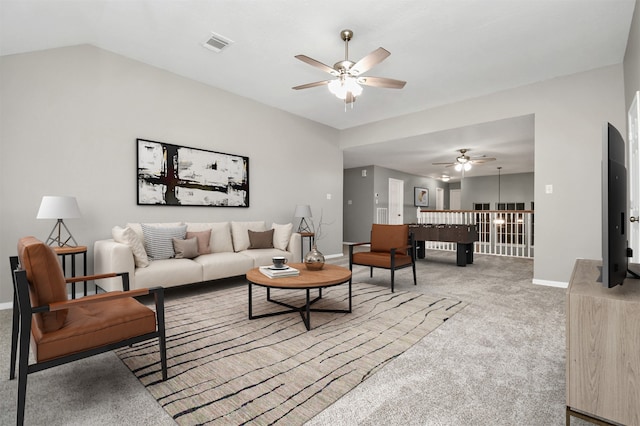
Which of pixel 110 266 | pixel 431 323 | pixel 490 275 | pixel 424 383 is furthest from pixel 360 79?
pixel 490 275

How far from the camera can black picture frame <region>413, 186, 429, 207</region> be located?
11922mm

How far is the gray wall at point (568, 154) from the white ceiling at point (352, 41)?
0.75 ft

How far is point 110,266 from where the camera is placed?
10.1ft

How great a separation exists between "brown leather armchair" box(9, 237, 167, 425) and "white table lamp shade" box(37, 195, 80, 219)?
1.60 m

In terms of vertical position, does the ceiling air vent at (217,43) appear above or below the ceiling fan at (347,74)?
above

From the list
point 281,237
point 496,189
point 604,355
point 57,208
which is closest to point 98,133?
point 57,208

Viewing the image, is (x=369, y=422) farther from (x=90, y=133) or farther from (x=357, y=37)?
(x=90, y=133)

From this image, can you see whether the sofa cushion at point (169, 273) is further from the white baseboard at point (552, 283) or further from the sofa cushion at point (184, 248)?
the white baseboard at point (552, 283)

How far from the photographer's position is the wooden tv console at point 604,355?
3.73 ft

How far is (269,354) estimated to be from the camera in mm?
2170

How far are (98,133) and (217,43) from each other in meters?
1.83

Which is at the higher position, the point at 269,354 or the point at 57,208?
the point at 57,208

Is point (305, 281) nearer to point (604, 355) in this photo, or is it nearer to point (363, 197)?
point (604, 355)

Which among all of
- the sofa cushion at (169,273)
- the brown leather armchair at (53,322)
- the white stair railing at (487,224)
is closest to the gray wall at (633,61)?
the white stair railing at (487,224)
